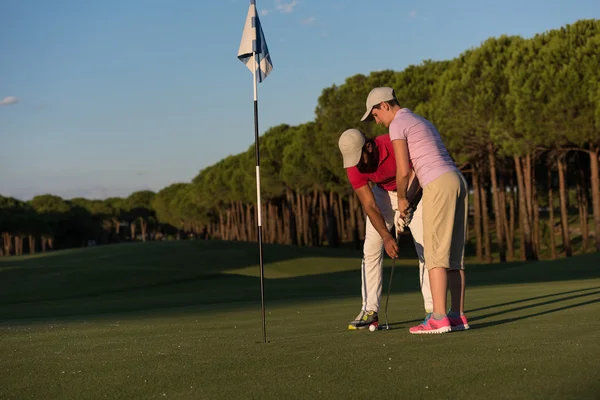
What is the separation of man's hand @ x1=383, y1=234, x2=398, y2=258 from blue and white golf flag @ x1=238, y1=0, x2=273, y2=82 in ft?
7.44

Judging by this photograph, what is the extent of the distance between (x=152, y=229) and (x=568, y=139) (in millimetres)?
168584

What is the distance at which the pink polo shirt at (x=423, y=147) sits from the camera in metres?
7.99

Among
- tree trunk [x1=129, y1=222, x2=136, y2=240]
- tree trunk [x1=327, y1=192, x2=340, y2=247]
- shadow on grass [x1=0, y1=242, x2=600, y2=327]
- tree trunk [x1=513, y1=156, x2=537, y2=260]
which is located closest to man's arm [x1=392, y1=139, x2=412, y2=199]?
shadow on grass [x1=0, y1=242, x2=600, y2=327]

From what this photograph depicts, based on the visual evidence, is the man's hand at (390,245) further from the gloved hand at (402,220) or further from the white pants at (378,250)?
the white pants at (378,250)

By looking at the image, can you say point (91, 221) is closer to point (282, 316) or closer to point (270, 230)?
point (270, 230)

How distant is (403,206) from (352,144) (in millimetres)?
876

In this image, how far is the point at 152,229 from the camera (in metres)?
198

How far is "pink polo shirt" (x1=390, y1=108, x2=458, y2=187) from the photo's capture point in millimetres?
7988

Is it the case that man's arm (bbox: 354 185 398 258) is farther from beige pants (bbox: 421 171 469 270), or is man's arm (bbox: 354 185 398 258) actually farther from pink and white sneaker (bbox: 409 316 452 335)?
pink and white sneaker (bbox: 409 316 452 335)

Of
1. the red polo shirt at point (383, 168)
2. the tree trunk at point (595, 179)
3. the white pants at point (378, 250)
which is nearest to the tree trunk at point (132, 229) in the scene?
the tree trunk at point (595, 179)

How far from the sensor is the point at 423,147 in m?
8.00

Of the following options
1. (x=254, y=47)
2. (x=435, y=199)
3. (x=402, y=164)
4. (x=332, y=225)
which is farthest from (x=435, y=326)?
(x=332, y=225)

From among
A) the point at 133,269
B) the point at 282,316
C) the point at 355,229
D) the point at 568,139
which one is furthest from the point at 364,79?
the point at 282,316

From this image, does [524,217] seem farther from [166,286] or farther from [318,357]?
[318,357]
